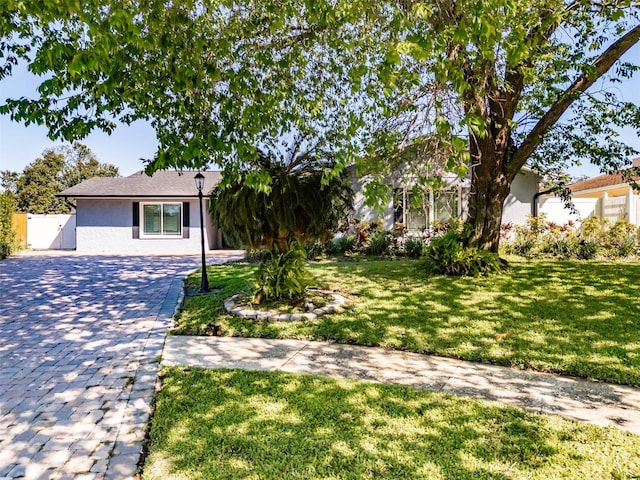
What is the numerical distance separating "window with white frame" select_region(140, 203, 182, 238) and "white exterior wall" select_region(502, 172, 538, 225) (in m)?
14.2

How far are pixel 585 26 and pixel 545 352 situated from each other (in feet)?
19.1

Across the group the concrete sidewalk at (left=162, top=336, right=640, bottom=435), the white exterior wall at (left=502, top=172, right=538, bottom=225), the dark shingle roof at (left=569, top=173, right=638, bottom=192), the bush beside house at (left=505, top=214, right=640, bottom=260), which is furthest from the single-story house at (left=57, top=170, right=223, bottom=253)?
the dark shingle roof at (left=569, top=173, right=638, bottom=192)

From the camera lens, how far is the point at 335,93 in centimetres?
741

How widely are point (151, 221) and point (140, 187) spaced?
168 centimetres

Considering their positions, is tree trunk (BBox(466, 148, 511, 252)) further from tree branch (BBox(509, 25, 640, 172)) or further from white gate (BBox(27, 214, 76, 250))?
white gate (BBox(27, 214, 76, 250))

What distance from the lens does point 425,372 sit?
14.1 ft

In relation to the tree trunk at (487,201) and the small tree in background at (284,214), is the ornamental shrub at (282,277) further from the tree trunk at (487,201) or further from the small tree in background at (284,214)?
the tree trunk at (487,201)

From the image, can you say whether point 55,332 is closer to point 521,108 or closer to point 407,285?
point 407,285

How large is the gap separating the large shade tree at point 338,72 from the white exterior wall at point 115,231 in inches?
495

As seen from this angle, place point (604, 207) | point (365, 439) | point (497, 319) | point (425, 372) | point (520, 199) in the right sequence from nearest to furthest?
point (365, 439) < point (425, 372) < point (497, 319) < point (520, 199) < point (604, 207)

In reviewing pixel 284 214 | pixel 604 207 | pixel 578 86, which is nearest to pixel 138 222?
pixel 284 214

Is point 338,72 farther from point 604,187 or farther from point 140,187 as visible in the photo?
point 604,187

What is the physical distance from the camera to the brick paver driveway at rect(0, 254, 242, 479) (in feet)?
9.39

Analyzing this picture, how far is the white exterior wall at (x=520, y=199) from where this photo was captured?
47.0 feet
